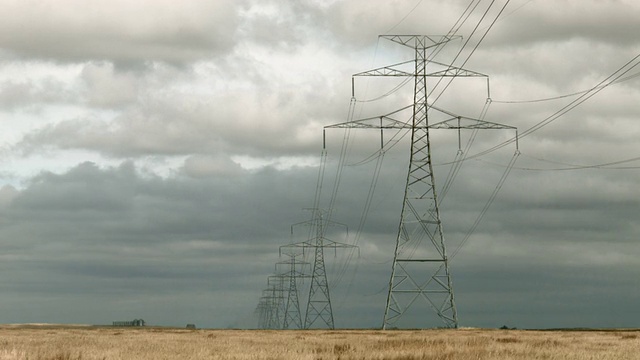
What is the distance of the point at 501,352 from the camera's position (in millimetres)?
38219

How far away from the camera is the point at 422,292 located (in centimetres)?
6378

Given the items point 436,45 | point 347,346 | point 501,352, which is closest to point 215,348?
point 347,346

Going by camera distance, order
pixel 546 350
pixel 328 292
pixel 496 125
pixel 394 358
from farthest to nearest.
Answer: pixel 328 292 < pixel 496 125 < pixel 546 350 < pixel 394 358

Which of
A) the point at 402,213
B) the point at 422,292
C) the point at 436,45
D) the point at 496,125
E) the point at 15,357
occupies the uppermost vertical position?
the point at 436,45

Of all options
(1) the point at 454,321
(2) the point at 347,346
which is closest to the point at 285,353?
(2) the point at 347,346

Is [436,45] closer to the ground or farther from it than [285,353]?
farther from it

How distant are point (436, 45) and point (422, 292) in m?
17.6

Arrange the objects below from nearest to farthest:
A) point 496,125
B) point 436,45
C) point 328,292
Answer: point 496,125 < point 436,45 < point 328,292

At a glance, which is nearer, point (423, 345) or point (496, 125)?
point (423, 345)

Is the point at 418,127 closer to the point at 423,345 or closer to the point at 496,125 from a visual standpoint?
the point at 496,125

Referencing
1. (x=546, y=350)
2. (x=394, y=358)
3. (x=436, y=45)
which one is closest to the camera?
(x=394, y=358)

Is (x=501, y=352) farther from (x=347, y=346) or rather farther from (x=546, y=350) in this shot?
(x=347, y=346)

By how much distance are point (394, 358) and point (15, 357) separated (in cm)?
1526

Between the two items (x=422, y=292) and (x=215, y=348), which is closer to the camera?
(x=215, y=348)
